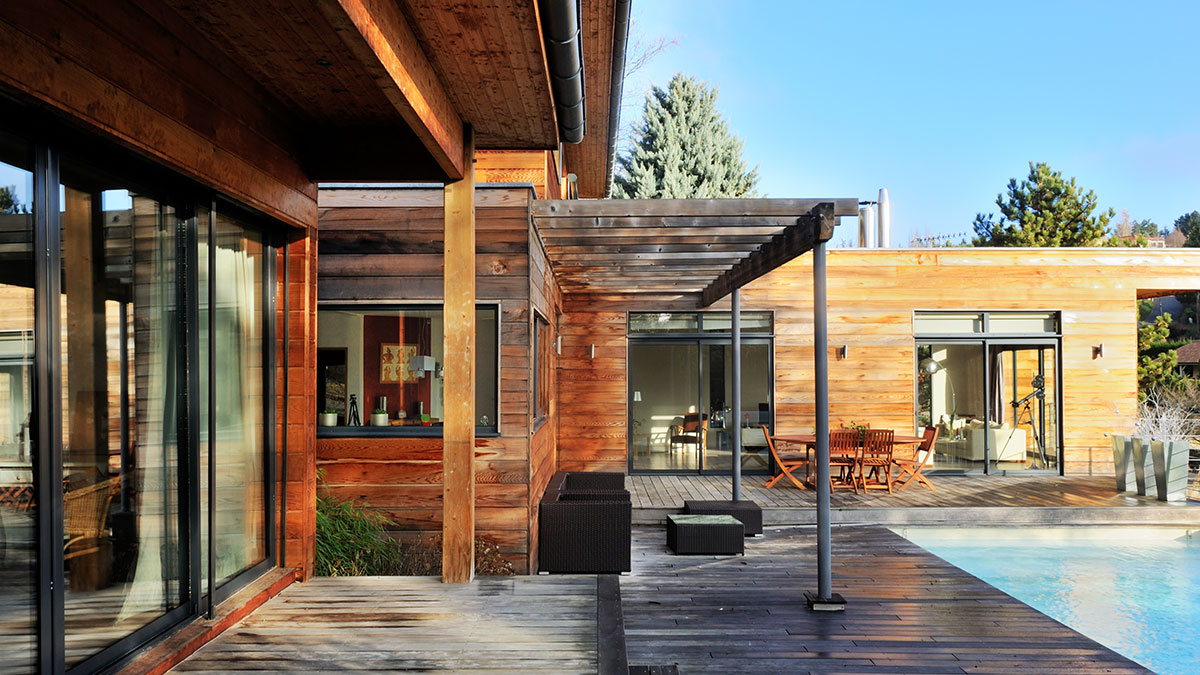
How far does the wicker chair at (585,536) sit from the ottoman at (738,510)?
153cm

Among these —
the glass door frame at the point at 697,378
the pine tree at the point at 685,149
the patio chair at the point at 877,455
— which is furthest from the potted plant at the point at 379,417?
the pine tree at the point at 685,149

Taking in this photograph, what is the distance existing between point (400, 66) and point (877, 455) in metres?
8.08

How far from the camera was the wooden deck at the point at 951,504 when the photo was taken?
28.0 ft

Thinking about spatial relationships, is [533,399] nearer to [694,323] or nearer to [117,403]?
[117,403]

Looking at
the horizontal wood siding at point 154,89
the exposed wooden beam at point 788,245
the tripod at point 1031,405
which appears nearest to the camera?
the horizontal wood siding at point 154,89

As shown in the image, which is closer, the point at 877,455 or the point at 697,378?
the point at 877,455

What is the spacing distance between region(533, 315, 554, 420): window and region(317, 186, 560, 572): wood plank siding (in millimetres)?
703

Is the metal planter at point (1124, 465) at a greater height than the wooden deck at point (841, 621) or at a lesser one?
greater

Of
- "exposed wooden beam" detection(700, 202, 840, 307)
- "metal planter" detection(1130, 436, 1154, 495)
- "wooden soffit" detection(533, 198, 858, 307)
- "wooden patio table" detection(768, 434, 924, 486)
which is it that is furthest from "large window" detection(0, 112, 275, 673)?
"metal planter" detection(1130, 436, 1154, 495)

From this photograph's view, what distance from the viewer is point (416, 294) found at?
6.46 metres

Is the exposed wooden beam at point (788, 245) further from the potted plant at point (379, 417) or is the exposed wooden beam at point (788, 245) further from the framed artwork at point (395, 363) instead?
the potted plant at point (379, 417)

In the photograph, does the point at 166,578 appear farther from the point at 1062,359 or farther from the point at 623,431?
the point at 1062,359

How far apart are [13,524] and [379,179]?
2731mm

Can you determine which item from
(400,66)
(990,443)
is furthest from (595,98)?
(990,443)
